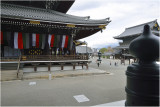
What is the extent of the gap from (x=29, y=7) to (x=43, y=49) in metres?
5.91

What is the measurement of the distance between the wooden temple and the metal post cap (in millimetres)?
9890

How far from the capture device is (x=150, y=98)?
1.21 metres

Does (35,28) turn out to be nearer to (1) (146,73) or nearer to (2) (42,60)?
→ (2) (42,60)

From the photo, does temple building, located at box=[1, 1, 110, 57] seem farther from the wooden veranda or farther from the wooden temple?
the wooden veranda

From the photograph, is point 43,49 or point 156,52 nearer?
point 156,52

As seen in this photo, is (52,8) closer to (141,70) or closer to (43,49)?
(43,49)

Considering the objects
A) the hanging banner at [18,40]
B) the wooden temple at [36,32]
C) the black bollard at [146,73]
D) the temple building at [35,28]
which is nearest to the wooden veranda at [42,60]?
the wooden temple at [36,32]

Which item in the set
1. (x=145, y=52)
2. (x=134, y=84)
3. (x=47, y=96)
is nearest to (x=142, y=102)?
(x=134, y=84)

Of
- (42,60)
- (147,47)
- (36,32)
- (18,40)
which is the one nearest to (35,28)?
(36,32)

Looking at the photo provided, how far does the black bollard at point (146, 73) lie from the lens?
120 cm

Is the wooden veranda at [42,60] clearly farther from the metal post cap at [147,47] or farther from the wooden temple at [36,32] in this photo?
the metal post cap at [147,47]

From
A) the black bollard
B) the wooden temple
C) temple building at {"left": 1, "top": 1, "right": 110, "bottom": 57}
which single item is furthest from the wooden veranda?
the black bollard

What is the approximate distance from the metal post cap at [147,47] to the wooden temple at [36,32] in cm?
989

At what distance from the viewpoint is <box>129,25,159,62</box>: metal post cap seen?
1193mm
